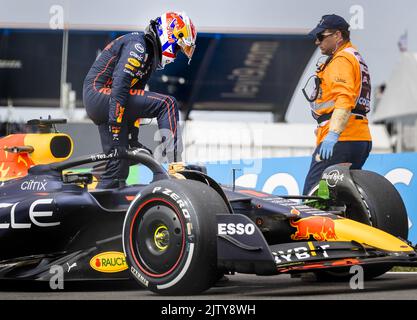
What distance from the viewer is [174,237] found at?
17.6 feet

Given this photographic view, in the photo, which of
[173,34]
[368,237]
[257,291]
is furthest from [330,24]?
[257,291]

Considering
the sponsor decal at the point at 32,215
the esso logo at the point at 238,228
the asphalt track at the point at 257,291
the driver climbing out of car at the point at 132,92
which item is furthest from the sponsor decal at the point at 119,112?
the esso logo at the point at 238,228

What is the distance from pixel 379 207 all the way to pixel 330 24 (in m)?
2.30

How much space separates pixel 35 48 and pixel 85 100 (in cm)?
1384

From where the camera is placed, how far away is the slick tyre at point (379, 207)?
6410 millimetres

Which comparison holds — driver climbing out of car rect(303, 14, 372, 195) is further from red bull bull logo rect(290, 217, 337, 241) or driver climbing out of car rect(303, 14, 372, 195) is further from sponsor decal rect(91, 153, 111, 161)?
sponsor decal rect(91, 153, 111, 161)

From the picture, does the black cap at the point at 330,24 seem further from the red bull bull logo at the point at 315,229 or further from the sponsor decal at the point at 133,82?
the red bull bull logo at the point at 315,229

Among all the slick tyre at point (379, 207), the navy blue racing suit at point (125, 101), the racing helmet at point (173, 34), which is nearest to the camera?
the slick tyre at point (379, 207)

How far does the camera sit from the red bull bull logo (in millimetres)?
5766

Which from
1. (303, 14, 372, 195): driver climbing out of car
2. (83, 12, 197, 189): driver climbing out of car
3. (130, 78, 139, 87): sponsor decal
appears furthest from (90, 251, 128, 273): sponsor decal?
(303, 14, 372, 195): driver climbing out of car

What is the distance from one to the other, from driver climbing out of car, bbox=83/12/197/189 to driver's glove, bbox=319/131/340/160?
4.81ft

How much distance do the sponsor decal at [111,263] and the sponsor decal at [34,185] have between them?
0.73 m
